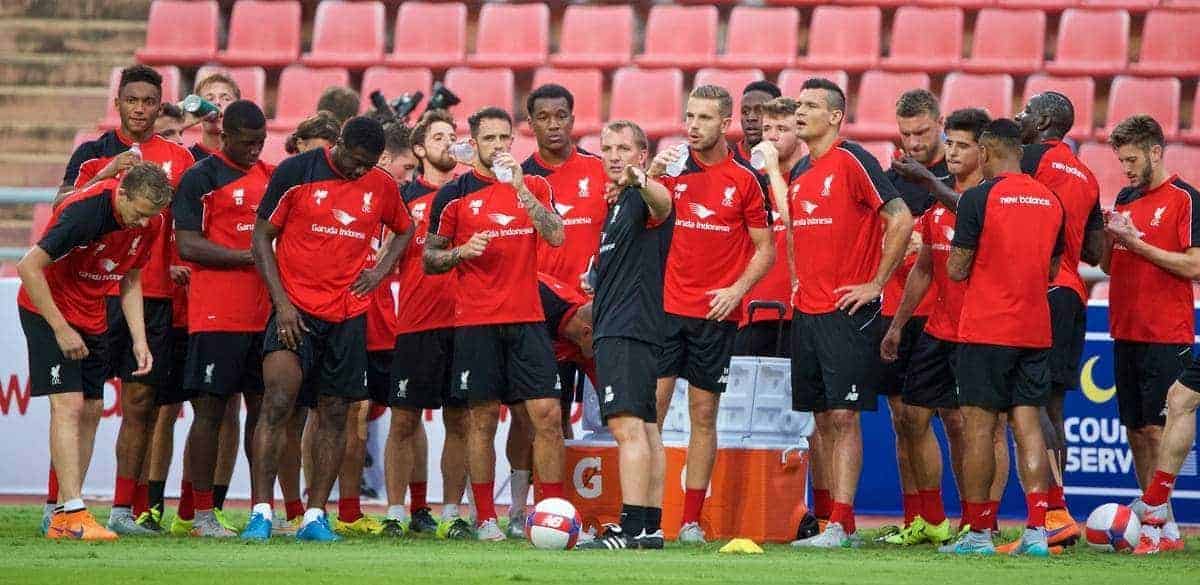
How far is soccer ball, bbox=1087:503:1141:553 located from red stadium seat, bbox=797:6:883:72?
8.40 meters

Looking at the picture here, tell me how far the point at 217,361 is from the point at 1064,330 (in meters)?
4.98

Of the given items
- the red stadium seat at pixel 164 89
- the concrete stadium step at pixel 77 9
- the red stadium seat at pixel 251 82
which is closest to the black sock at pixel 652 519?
the red stadium seat at pixel 251 82

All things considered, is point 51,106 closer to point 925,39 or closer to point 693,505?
point 925,39

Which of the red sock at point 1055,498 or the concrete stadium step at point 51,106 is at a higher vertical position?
the concrete stadium step at point 51,106

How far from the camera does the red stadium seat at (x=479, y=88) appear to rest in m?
17.0

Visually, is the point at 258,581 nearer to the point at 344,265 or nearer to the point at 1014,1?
the point at 344,265

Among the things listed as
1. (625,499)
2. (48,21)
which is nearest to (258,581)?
(625,499)

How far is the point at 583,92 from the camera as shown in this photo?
17016mm

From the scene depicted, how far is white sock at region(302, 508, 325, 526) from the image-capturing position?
952cm

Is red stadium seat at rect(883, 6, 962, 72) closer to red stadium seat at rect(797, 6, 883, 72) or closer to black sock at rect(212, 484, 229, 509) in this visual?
red stadium seat at rect(797, 6, 883, 72)

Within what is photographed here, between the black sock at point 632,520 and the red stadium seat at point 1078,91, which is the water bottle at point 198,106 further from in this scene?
the red stadium seat at point 1078,91

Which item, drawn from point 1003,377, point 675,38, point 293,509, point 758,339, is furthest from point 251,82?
point 1003,377

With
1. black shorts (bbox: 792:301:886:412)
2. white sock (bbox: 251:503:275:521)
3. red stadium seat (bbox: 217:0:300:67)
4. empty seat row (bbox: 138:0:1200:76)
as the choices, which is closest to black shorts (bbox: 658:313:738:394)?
black shorts (bbox: 792:301:886:412)

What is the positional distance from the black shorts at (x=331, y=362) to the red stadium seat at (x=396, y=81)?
24.6 feet
